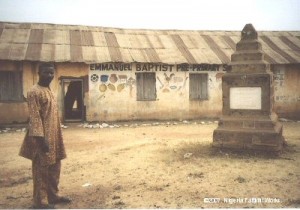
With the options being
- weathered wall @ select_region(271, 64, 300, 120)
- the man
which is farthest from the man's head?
weathered wall @ select_region(271, 64, 300, 120)

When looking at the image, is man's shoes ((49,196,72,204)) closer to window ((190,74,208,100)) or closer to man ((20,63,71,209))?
man ((20,63,71,209))

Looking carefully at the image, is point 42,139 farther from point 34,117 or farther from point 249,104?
point 249,104

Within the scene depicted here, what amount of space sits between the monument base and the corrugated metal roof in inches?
285

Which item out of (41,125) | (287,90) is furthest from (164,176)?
(287,90)

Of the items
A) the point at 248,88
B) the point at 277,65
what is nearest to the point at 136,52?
the point at 277,65

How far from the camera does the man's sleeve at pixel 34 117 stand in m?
3.89

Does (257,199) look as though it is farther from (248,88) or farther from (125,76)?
(125,76)

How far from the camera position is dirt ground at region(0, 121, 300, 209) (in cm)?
443

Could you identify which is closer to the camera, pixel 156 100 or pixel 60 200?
pixel 60 200

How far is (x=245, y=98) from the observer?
7.07 m

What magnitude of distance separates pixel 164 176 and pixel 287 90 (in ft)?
39.4

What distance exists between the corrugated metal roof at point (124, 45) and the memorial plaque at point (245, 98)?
700cm

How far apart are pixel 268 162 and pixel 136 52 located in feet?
30.3

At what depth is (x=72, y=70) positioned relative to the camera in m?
13.4
